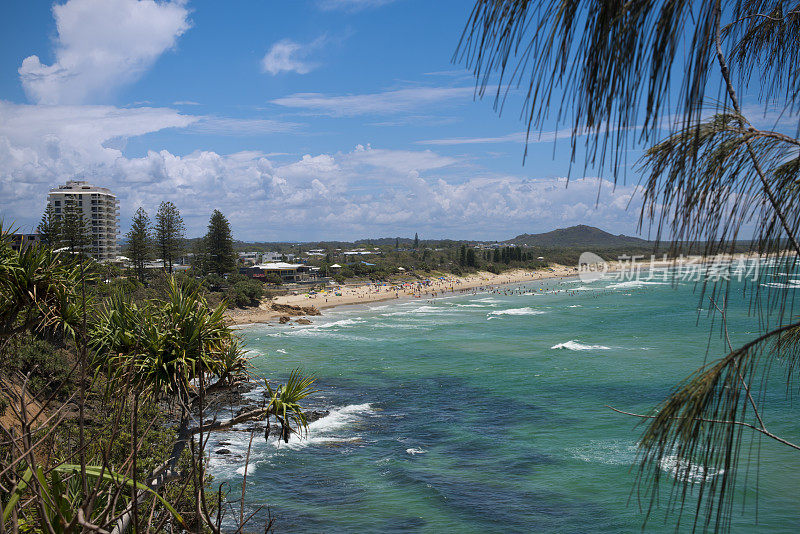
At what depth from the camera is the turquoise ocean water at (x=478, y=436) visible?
13812mm

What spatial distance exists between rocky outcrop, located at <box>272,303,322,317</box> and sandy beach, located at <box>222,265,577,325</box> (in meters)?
0.66

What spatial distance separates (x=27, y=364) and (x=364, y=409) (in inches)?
494

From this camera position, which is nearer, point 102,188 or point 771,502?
point 771,502

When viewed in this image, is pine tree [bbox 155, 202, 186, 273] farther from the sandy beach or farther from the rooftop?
the rooftop

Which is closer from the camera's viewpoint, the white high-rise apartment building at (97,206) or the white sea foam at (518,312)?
the white sea foam at (518,312)

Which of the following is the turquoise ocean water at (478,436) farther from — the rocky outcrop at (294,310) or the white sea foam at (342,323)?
the rocky outcrop at (294,310)

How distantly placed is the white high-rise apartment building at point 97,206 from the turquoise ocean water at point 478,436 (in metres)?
46.9

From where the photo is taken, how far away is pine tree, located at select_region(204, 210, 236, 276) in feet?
189

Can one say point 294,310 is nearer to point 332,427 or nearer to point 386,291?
point 386,291

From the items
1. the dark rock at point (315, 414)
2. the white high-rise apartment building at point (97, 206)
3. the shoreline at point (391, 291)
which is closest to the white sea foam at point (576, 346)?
the shoreline at point (391, 291)

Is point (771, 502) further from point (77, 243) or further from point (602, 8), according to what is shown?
point (77, 243)

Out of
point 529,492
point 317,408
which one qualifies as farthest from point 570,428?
point 317,408

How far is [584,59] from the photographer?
1985 mm

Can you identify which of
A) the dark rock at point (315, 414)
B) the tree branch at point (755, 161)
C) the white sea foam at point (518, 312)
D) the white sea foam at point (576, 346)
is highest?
the tree branch at point (755, 161)
